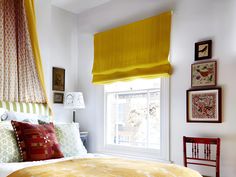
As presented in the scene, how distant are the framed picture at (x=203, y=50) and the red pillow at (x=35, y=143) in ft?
6.44

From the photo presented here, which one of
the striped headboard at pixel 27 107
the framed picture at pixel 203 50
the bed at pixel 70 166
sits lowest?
the bed at pixel 70 166

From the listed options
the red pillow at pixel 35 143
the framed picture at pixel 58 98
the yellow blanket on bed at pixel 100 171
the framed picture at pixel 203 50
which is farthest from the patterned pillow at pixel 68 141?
the framed picture at pixel 203 50

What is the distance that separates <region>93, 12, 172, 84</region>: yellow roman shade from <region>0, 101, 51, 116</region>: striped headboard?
1.02 metres

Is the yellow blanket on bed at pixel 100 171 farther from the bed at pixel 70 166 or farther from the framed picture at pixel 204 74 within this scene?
the framed picture at pixel 204 74

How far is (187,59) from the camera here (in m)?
3.43

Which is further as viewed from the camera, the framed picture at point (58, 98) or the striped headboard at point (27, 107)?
the framed picture at point (58, 98)

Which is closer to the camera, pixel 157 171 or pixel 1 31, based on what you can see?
pixel 157 171

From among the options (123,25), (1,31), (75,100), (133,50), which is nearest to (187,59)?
(133,50)

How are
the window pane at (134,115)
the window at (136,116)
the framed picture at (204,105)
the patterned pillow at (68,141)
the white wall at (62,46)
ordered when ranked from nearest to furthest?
the patterned pillow at (68,141) → the framed picture at (204,105) → the window at (136,116) → the window pane at (134,115) → the white wall at (62,46)

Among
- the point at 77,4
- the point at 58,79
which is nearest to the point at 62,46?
the point at 58,79

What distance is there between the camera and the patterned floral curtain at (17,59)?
11.3 feet

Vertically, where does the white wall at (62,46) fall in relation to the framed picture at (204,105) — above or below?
above

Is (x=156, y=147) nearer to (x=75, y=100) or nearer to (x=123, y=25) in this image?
(x=75, y=100)

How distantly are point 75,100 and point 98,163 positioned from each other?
2.12m
